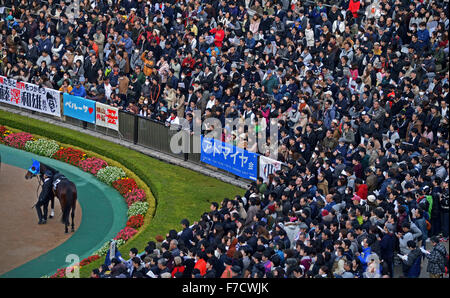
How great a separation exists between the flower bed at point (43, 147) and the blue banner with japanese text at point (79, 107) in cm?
183

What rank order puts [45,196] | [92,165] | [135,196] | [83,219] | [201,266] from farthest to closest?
[92,165], [135,196], [83,219], [45,196], [201,266]

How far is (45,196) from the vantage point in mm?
26297

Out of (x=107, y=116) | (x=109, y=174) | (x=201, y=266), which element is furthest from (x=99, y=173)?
(x=201, y=266)

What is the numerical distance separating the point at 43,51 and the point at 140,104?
249 inches

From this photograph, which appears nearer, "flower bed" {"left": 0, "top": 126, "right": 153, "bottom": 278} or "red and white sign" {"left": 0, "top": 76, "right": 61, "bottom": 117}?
"flower bed" {"left": 0, "top": 126, "right": 153, "bottom": 278}

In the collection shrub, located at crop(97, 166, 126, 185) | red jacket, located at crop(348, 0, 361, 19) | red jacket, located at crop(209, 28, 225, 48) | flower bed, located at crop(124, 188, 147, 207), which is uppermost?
red jacket, located at crop(348, 0, 361, 19)

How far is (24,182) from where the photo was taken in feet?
100

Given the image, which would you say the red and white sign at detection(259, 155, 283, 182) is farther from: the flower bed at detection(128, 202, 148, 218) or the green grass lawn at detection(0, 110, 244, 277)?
the flower bed at detection(128, 202, 148, 218)

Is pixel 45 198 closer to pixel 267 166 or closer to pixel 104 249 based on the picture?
pixel 104 249

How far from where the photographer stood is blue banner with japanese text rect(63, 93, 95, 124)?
34422mm

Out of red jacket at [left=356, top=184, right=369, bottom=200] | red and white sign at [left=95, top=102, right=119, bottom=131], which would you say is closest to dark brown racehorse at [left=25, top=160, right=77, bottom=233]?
red and white sign at [left=95, top=102, right=119, bottom=131]

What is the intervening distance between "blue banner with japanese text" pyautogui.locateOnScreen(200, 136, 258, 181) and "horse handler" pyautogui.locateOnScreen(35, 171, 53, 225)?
6537mm

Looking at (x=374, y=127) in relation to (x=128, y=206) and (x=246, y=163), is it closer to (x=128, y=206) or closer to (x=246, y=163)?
(x=246, y=163)

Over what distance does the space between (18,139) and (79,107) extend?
284 centimetres
